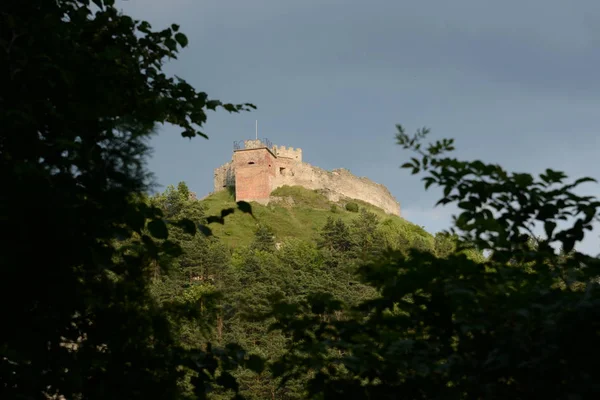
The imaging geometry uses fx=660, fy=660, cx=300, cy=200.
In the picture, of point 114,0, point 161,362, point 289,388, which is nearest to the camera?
point 161,362

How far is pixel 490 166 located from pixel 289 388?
29.6 m

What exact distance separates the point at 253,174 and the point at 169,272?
7342 centimetres

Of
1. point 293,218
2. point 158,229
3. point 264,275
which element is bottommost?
point 158,229

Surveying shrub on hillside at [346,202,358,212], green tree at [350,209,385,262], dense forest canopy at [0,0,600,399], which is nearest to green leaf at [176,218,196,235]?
dense forest canopy at [0,0,600,399]

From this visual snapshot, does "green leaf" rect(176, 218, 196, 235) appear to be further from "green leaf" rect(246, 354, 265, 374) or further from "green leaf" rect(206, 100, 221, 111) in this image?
"green leaf" rect(206, 100, 221, 111)

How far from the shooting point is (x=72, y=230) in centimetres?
432

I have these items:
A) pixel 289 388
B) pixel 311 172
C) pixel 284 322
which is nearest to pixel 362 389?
pixel 284 322

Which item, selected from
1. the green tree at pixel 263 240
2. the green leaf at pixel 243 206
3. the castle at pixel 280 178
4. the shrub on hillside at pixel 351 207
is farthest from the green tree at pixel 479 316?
the shrub on hillside at pixel 351 207

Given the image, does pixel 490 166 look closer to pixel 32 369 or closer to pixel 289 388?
pixel 32 369

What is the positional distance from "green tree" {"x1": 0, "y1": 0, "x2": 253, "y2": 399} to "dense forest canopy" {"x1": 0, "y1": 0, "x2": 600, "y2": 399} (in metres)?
0.01

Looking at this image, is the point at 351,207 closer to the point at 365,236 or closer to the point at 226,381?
the point at 365,236

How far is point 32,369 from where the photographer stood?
426cm

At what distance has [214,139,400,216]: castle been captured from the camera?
3078 inches

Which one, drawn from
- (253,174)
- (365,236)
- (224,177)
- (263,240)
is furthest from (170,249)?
(224,177)
